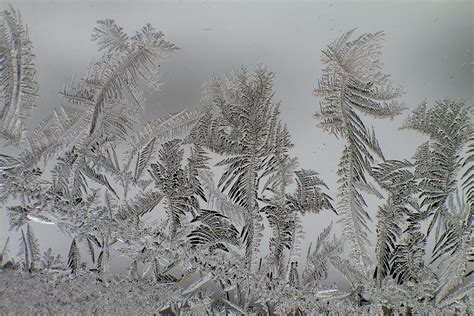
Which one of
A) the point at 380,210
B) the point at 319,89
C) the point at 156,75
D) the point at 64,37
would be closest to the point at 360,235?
the point at 380,210

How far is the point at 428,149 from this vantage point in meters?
0.38

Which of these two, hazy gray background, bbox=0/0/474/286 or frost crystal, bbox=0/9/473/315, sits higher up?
hazy gray background, bbox=0/0/474/286

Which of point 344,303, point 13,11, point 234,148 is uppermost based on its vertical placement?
point 13,11

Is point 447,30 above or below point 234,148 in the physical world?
above

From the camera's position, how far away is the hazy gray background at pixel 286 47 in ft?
1.27

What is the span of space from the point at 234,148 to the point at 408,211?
18 cm

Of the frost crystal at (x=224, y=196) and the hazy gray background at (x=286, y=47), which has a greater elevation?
the hazy gray background at (x=286, y=47)

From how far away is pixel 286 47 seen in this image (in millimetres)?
397

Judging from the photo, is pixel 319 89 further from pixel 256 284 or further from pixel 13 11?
pixel 13 11

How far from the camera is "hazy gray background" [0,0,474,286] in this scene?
0.39 meters

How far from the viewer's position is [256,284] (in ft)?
1.23

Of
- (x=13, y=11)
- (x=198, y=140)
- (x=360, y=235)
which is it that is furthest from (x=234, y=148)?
(x=13, y=11)

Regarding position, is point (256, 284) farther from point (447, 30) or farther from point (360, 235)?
point (447, 30)

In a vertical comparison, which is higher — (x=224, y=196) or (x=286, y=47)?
(x=286, y=47)
